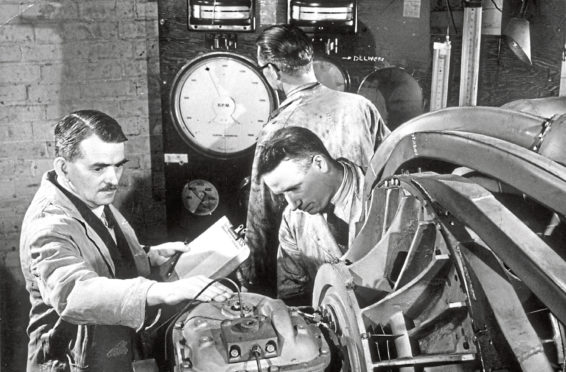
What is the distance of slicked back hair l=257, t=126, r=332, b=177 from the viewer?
265 centimetres

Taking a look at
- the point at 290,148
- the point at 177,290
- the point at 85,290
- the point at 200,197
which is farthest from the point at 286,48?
the point at 85,290

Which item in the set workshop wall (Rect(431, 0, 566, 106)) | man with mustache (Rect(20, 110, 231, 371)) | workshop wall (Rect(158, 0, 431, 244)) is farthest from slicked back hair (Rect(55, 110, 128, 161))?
workshop wall (Rect(431, 0, 566, 106))

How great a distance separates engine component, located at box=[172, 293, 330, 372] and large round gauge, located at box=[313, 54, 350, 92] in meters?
1.36

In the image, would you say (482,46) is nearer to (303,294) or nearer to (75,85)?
(303,294)

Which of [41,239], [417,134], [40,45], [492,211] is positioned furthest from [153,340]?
[492,211]

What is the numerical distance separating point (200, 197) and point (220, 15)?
0.90 metres

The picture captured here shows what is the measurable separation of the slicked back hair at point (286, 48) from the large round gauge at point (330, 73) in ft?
0.17

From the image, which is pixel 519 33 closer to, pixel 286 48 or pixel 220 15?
pixel 286 48

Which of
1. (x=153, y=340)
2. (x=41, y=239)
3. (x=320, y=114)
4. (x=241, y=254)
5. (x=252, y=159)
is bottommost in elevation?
(x=153, y=340)

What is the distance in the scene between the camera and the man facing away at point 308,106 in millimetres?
2574

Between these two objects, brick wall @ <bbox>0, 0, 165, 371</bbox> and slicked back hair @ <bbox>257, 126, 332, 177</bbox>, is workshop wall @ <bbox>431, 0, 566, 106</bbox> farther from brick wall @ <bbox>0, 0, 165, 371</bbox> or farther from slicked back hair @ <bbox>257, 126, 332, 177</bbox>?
brick wall @ <bbox>0, 0, 165, 371</bbox>

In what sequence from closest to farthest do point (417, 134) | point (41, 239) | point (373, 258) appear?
point (417, 134), point (373, 258), point (41, 239)

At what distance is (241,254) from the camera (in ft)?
8.18

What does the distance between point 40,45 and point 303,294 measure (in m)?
1.73
